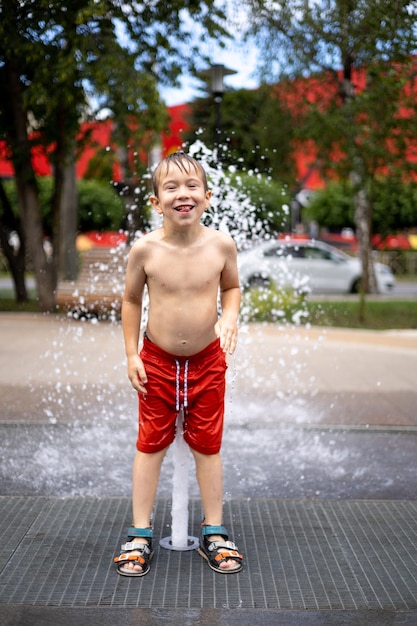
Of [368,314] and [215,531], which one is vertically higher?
[215,531]

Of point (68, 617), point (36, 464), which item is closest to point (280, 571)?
point (68, 617)

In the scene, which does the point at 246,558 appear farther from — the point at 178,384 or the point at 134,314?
the point at 134,314

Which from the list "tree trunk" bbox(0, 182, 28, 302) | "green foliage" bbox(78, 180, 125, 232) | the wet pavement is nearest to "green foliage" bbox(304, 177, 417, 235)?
"green foliage" bbox(78, 180, 125, 232)

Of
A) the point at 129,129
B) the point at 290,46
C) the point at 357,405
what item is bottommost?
the point at 357,405

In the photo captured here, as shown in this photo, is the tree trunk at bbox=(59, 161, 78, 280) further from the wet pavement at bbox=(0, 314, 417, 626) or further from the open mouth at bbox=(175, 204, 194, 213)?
the open mouth at bbox=(175, 204, 194, 213)

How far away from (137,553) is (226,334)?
0.88 metres

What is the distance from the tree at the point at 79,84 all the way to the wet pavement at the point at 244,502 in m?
3.93

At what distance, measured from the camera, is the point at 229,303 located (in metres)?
3.33

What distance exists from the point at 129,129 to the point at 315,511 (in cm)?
983

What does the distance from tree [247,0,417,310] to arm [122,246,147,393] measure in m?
2.51

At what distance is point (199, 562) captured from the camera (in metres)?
3.26

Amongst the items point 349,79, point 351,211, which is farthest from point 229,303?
point 351,211

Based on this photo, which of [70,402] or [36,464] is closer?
[36,464]

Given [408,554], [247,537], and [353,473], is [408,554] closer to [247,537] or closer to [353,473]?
[247,537]
